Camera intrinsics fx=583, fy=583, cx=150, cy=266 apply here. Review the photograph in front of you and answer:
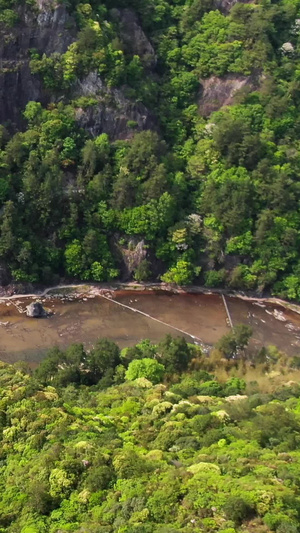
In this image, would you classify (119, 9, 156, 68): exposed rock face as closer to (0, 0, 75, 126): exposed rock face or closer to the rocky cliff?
the rocky cliff

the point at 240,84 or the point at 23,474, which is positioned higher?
the point at 240,84

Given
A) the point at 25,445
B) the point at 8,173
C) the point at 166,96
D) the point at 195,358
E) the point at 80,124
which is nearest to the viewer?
the point at 25,445

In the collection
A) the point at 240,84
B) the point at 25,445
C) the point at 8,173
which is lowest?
the point at 25,445

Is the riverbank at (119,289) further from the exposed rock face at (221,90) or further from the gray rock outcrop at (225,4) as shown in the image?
the gray rock outcrop at (225,4)

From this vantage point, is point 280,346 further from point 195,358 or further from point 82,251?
point 82,251

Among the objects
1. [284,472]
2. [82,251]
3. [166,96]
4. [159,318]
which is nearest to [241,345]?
Result: [159,318]

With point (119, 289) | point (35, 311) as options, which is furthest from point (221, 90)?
point (35, 311)

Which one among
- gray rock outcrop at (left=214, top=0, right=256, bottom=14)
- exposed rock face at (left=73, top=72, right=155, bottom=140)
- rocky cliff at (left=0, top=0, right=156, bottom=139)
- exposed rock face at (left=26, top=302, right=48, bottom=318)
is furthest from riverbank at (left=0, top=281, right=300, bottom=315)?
gray rock outcrop at (left=214, top=0, right=256, bottom=14)
